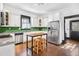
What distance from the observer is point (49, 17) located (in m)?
1.44

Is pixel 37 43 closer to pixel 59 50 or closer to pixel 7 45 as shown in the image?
pixel 59 50

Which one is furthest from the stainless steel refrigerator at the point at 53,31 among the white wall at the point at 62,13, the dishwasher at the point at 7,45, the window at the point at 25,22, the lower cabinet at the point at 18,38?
the dishwasher at the point at 7,45

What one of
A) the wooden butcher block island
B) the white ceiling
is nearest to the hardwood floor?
the wooden butcher block island

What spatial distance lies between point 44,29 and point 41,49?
1.11 feet

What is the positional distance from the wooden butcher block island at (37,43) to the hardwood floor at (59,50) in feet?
0.22

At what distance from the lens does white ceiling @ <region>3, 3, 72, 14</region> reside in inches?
54.4

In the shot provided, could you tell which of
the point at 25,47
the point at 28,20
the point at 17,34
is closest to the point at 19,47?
the point at 25,47

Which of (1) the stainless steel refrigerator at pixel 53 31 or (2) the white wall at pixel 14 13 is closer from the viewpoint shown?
(2) the white wall at pixel 14 13

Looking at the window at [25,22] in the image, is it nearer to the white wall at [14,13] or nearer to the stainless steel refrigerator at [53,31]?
the white wall at [14,13]

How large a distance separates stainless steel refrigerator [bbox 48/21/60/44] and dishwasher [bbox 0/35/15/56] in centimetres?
63

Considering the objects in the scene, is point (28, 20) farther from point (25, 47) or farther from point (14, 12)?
point (25, 47)

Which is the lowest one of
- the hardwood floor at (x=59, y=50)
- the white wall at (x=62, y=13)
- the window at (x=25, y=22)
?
the hardwood floor at (x=59, y=50)

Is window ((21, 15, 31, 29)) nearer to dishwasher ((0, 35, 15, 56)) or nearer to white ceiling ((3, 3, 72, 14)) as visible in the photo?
white ceiling ((3, 3, 72, 14))

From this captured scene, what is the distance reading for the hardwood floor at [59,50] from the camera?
140 cm
